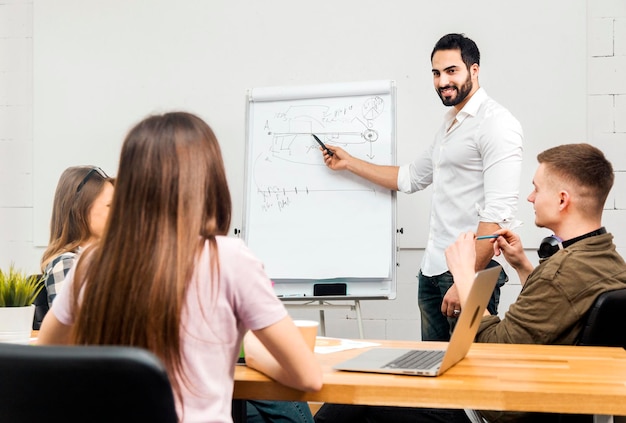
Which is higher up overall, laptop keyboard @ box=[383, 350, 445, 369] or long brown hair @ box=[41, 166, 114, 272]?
long brown hair @ box=[41, 166, 114, 272]

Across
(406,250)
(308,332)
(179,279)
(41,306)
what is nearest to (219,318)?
(179,279)

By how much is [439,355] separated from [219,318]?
556 mm

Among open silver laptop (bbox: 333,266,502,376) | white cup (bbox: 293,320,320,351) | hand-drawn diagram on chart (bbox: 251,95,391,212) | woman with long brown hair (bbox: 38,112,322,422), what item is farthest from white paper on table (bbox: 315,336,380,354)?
hand-drawn diagram on chart (bbox: 251,95,391,212)

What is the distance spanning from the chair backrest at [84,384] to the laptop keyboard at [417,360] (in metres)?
0.61

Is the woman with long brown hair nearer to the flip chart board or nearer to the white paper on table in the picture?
the white paper on table

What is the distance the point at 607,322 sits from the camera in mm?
1615

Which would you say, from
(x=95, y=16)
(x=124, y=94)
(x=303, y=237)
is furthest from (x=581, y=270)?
(x=95, y=16)

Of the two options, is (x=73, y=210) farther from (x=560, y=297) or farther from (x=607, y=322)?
(x=607, y=322)

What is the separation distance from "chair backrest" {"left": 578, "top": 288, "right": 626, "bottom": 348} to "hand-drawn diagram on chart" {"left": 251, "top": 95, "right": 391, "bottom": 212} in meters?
1.64

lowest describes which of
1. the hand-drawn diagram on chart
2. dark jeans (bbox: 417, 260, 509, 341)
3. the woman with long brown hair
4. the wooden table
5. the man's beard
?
dark jeans (bbox: 417, 260, 509, 341)

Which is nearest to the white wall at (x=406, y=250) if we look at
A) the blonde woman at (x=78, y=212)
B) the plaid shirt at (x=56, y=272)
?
the blonde woman at (x=78, y=212)

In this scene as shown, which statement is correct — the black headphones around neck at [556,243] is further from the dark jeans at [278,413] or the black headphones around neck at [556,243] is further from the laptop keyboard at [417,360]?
the dark jeans at [278,413]

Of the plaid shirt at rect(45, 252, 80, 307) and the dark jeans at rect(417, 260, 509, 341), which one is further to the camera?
the dark jeans at rect(417, 260, 509, 341)

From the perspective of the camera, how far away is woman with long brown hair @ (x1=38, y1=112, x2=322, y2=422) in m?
1.07
